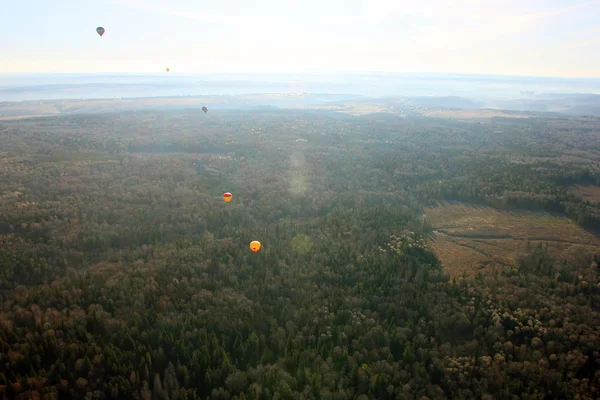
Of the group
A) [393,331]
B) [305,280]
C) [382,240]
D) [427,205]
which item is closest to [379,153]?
[427,205]

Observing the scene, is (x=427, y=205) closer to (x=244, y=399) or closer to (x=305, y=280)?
(x=305, y=280)

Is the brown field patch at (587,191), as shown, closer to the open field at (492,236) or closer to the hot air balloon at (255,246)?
the open field at (492,236)

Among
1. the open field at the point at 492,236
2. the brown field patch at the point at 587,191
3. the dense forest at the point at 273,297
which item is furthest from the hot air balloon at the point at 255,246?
the brown field patch at the point at 587,191

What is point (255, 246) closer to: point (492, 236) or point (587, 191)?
point (492, 236)

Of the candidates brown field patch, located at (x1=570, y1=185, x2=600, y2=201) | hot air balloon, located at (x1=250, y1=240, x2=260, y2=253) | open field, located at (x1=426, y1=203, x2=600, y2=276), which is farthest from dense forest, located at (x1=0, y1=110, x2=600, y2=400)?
brown field patch, located at (x1=570, y1=185, x2=600, y2=201)

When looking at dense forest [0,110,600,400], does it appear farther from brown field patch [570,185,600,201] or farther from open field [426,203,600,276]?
brown field patch [570,185,600,201]

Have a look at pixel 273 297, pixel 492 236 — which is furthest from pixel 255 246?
pixel 492 236
